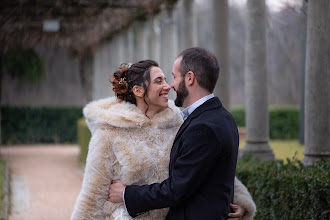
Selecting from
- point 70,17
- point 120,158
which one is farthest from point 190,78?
point 70,17

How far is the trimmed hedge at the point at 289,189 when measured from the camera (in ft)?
13.9

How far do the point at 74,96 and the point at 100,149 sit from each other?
82.6ft

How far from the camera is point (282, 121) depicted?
25.3 meters

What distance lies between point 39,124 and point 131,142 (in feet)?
74.8

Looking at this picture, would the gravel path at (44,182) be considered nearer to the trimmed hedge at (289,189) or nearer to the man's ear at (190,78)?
the trimmed hedge at (289,189)

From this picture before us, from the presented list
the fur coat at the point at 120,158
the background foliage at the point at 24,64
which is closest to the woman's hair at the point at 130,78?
the fur coat at the point at 120,158

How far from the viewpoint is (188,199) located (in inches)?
117

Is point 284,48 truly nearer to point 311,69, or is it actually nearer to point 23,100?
point 23,100

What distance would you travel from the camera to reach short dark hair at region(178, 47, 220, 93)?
9.72ft

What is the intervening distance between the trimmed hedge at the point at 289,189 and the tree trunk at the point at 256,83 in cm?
161

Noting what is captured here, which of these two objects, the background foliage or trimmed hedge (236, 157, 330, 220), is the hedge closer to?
the background foliage

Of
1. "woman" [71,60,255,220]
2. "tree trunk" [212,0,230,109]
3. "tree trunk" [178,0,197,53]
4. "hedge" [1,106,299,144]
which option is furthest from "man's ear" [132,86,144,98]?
"hedge" [1,106,299,144]

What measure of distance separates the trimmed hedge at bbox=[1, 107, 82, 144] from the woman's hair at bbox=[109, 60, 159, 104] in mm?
22415

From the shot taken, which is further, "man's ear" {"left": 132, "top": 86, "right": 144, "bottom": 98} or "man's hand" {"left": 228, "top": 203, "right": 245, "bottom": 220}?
"man's ear" {"left": 132, "top": 86, "right": 144, "bottom": 98}
